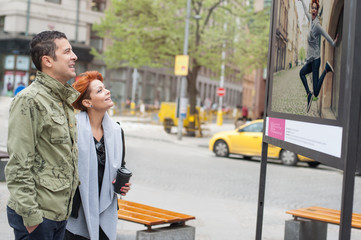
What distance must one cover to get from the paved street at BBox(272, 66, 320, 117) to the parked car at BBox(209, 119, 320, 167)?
42.2 feet

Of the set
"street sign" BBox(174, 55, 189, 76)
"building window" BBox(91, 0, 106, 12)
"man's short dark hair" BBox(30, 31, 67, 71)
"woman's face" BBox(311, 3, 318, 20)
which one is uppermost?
"building window" BBox(91, 0, 106, 12)

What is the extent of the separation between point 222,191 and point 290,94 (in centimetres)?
667

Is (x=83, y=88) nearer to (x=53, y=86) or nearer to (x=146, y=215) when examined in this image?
(x=53, y=86)

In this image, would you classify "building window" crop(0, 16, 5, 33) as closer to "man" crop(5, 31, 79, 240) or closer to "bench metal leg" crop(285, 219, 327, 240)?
"bench metal leg" crop(285, 219, 327, 240)

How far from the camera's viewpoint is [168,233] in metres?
5.75

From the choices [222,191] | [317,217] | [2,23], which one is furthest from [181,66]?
[2,23]

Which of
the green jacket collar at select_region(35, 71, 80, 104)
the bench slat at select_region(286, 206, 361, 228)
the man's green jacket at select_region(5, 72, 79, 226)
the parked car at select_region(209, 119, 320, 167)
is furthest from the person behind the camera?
the parked car at select_region(209, 119, 320, 167)

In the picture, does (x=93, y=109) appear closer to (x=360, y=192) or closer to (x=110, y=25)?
(x=360, y=192)

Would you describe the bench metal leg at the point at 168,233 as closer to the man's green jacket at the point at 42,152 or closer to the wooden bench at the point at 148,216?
the wooden bench at the point at 148,216

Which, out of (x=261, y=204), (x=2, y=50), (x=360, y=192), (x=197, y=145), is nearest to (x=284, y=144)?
(x=261, y=204)

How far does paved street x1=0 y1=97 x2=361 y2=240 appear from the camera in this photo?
24.6 feet

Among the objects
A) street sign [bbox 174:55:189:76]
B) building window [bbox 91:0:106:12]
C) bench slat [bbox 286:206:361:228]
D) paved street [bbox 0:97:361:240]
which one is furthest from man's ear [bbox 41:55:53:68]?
building window [bbox 91:0:106:12]

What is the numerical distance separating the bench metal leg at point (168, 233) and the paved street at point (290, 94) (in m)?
1.65

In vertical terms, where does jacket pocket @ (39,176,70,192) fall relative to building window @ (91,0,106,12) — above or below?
below
